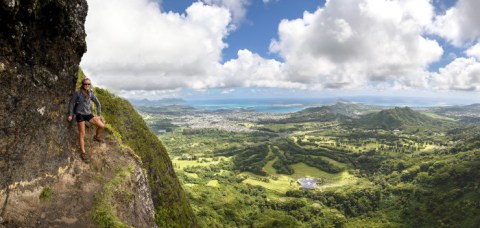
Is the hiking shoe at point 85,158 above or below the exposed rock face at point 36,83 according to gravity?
below

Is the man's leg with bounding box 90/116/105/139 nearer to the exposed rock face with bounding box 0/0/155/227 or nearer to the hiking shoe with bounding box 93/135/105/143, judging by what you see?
the hiking shoe with bounding box 93/135/105/143


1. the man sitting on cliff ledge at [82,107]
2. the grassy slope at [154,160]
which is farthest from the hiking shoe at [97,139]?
the grassy slope at [154,160]

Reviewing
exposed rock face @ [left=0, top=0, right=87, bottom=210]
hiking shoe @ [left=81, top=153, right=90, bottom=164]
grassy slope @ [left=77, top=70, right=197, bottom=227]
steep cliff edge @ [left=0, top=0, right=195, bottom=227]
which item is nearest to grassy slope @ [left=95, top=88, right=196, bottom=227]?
grassy slope @ [left=77, top=70, right=197, bottom=227]

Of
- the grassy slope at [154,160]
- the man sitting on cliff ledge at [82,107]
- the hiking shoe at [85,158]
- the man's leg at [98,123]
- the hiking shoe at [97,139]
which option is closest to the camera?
the man sitting on cliff ledge at [82,107]

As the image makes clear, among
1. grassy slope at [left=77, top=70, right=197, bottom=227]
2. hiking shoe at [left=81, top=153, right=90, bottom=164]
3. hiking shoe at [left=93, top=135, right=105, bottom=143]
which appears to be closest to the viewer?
hiking shoe at [left=81, top=153, right=90, bottom=164]

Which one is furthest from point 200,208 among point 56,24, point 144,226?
point 56,24

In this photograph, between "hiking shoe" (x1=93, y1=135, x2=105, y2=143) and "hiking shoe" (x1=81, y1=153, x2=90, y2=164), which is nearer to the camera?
"hiking shoe" (x1=81, y1=153, x2=90, y2=164)

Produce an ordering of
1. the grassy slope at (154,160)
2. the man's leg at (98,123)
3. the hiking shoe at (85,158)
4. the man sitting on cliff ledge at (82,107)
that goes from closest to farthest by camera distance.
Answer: the man sitting on cliff ledge at (82,107), the hiking shoe at (85,158), the man's leg at (98,123), the grassy slope at (154,160)

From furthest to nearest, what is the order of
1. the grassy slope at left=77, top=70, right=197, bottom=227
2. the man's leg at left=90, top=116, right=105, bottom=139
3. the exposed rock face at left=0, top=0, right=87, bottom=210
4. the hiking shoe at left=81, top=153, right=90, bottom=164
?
the grassy slope at left=77, top=70, right=197, bottom=227
the man's leg at left=90, top=116, right=105, bottom=139
the hiking shoe at left=81, top=153, right=90, bottom=164
the exposed rock face at left=0, top=0, right=87, bottom=210

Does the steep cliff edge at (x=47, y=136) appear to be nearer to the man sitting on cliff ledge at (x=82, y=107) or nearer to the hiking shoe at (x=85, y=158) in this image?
the hiking shoe at (x=85, y=158)
